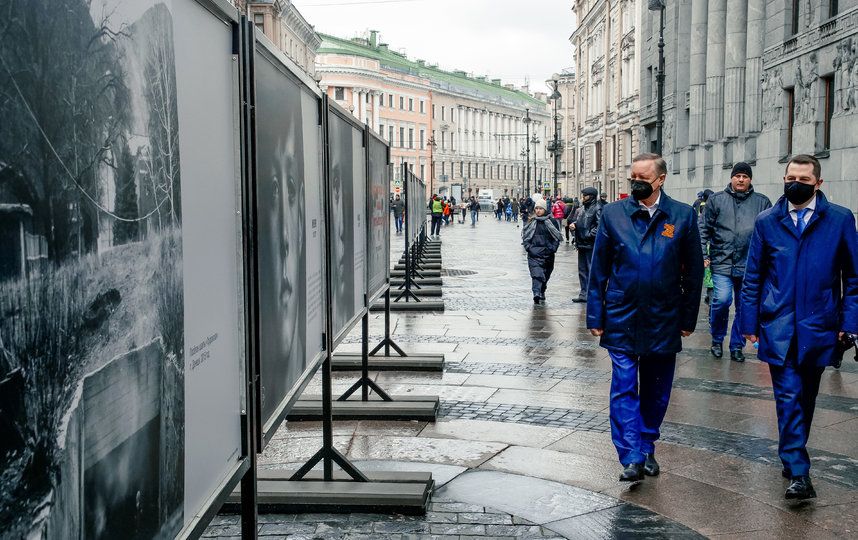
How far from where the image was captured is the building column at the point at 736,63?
30.2m

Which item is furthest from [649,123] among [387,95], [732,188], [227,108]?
[387,95]

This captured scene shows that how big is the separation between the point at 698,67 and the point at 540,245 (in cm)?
2223

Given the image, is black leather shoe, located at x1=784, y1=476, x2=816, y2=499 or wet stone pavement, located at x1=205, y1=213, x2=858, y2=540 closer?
wet stone pavement, located at x1=205, y1=213, x2=858, y2=540

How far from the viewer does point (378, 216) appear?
318 inches

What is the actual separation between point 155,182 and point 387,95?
11960 centimetres

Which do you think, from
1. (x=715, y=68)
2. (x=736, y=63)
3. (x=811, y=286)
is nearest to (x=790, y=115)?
(x=736, y=63)

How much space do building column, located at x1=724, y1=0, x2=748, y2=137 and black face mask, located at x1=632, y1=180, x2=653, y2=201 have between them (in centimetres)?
2597

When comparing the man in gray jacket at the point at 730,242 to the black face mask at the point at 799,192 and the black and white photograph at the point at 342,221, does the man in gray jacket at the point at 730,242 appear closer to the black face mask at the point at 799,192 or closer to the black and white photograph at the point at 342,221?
the black face mask at the point at 799,192

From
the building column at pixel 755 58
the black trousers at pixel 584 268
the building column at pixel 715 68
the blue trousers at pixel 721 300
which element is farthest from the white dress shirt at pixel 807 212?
the building column at pixel 715 68

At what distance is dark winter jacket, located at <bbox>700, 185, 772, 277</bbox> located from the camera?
9.66 meters

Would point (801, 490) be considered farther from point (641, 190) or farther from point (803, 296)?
point (641, 190)

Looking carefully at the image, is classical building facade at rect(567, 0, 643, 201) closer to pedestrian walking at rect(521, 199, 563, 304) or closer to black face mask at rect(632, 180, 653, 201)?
pedestrian walking at rect(521, 199, 563, 304)

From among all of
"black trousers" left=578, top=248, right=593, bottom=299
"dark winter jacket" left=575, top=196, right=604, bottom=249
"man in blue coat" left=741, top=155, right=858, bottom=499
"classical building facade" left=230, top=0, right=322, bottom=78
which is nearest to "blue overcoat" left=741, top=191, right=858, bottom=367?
"man in blue coat" left=741, top=155, right=858, bottom=499

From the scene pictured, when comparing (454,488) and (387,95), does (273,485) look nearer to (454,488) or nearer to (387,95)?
(454,488)
